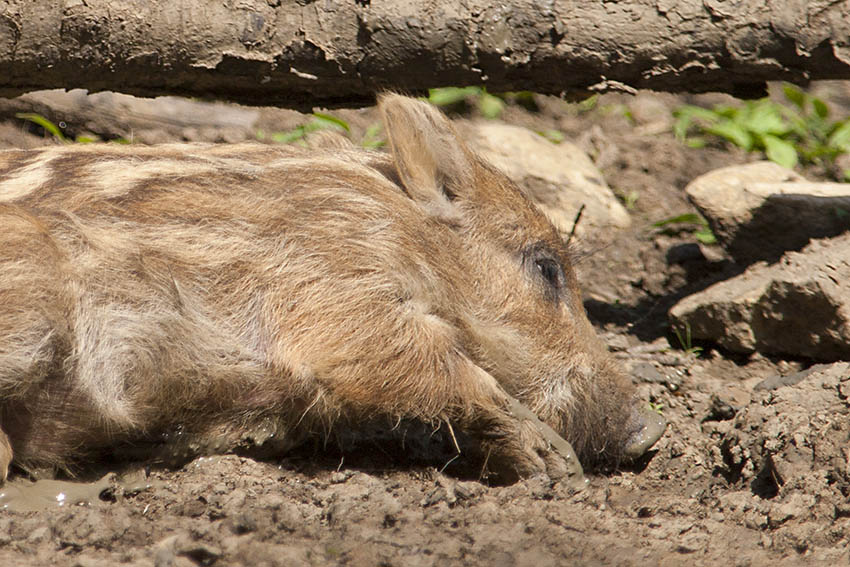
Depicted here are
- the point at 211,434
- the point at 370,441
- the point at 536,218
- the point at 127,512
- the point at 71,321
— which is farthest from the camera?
the point at 536,218

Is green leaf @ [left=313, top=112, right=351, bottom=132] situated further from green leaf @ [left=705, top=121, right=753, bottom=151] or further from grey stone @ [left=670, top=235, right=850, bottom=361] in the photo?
green leaf @ [left=705, top=121, right=753, bottom=151]

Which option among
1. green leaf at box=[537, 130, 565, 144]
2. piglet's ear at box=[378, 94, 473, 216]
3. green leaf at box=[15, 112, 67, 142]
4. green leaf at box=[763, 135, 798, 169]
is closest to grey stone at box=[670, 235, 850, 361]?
piglet's ear at box=[378, 94, 473, 216]

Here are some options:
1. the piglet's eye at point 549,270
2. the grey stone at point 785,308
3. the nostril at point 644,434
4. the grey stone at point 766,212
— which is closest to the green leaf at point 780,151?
the grey stone at point 766,212

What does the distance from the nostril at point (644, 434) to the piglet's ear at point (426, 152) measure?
1059 mm

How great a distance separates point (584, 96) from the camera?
4430 millimetres

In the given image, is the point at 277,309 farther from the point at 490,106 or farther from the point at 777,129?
the point at 777,129

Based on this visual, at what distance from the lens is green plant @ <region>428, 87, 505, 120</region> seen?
691 centimetres

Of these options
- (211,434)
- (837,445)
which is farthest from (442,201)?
(837,445)

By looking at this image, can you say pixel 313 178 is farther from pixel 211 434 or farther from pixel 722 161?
pixel 722 161

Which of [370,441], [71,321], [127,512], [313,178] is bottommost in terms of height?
[370,441]

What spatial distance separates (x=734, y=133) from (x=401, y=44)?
3.20 meters

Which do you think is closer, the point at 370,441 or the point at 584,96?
the point at 370,441

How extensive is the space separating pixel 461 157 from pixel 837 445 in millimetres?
1677

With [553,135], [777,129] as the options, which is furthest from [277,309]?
[777,129]
